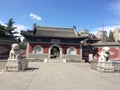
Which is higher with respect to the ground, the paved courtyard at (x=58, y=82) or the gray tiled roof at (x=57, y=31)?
the gray tiled roof at (x=57, y=31)

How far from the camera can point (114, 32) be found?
2758 inches

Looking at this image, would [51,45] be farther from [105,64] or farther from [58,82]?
[58,82]

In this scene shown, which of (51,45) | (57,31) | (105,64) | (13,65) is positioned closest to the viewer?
(13,65)

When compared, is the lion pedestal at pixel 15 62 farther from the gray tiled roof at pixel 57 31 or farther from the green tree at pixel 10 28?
the green tree at pixel 10 28

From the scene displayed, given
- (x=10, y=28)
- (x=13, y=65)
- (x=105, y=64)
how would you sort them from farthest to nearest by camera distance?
(x=10, y=28) → (x=105, y=64) → (x=13, y=65)

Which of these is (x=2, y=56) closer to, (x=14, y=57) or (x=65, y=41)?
(x=65, y=41)

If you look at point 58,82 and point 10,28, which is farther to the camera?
point 10,28

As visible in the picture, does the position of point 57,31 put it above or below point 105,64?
above

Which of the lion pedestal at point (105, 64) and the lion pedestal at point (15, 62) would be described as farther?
the lion pedestal at point (105, 64)

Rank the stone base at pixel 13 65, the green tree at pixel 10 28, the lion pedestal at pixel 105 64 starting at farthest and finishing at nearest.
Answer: the green tree at pixel 10 28 < the lion pedestal at pixel 105 64 < the stone base at pixel 13 65

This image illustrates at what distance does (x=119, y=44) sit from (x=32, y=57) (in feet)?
52.0

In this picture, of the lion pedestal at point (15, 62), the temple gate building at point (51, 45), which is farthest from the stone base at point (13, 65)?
the temple gate building at point (51, 45)

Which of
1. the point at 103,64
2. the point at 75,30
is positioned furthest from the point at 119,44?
the point at 103,64

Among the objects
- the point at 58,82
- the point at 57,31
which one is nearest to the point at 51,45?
the point at 57,31
